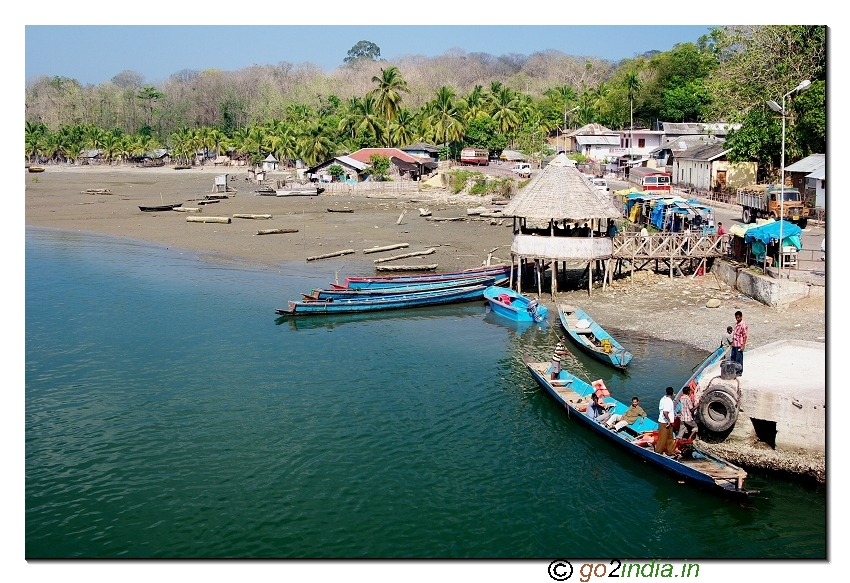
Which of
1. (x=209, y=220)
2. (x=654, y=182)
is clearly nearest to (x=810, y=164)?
(x=654, y=182)

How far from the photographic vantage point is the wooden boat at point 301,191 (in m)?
82.1

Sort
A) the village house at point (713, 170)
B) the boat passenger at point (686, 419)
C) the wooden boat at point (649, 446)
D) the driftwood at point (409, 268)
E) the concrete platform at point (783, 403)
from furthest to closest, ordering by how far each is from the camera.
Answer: the village house at point (713, 170) < the driftwood at point (409, 268) < the boat passenger at point (686, 419) < the concrete platform at point (783, 403) < the wooden boat at point (649, 446)

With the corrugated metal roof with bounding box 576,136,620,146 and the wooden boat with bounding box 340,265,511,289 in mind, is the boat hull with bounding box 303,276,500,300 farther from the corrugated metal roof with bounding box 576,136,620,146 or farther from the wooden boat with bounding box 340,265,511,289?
the corrugated metal roof with bounding box 576,136,620,146

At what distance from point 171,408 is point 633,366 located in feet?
49.7

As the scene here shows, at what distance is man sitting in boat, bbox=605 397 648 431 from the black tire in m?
1.75

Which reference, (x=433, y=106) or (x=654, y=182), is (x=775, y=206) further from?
(x=433, y=106)

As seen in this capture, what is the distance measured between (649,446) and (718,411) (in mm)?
1985

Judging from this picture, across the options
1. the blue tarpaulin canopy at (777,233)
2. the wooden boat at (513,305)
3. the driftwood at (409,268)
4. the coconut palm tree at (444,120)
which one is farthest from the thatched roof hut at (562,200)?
the coconut palm tree at (444,120)

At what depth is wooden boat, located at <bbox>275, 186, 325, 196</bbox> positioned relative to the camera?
269 ft

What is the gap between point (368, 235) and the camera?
54906 millimetres

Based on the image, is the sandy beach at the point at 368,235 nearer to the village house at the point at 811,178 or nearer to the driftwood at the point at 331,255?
the driftwood at the point at 331,255

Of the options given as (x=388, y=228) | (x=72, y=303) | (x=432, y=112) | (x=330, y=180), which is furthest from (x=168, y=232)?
(x=432, y=112)

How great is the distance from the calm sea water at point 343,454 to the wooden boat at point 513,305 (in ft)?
2.96

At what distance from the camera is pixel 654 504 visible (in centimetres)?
1866
